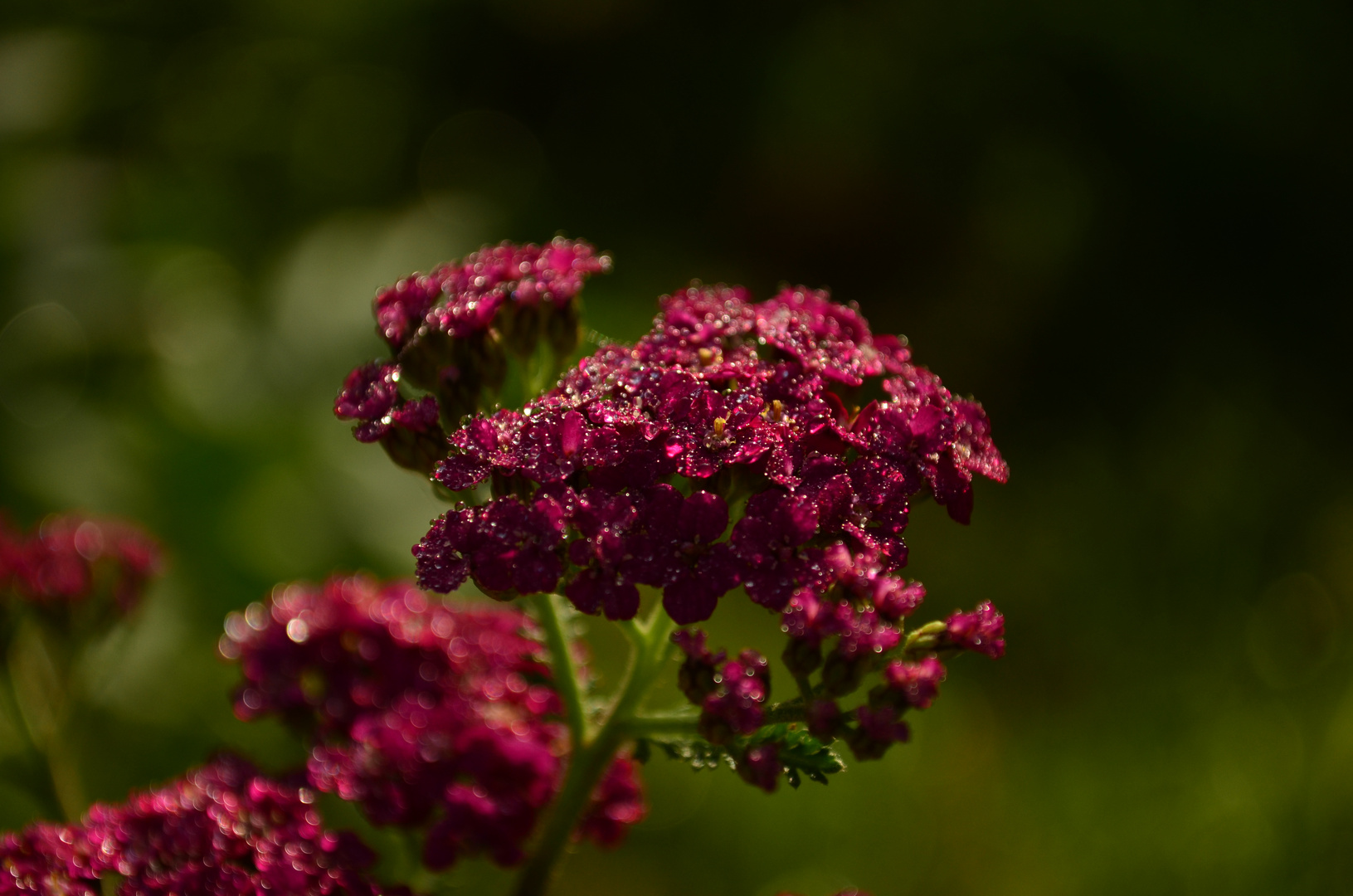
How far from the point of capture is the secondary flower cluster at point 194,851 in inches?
55.5

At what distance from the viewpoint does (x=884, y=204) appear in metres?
8.41

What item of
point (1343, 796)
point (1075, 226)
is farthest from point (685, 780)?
point (1075, 226)

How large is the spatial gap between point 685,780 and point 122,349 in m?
2.81

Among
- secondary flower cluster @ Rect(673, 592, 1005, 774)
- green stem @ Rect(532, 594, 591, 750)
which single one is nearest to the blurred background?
green stem @ Rect(532, 594, 591, 750)

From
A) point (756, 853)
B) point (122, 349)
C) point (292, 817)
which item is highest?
point (122, 349)

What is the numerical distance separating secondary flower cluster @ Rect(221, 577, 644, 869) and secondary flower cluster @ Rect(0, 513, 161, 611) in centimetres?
29

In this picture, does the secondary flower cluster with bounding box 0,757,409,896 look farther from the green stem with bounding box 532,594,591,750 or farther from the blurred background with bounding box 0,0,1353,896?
the blurred background with bounding box 0,0,1353,896

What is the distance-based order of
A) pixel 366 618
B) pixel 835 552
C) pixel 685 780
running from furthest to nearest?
1. pixel 685 780
2. pixel 366 618
3. pixel 835 552

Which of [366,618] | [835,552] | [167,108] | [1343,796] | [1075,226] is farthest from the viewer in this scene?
[1075,226]

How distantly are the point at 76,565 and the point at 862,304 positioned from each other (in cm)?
621

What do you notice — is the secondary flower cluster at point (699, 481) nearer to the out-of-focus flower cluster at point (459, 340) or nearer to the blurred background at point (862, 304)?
the out-of-focus flower cluster at point (459, 340)

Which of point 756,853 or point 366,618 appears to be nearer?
point 366,618

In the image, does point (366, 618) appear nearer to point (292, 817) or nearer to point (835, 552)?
point (292, 817)

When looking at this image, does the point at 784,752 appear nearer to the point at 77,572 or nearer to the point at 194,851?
the point at 194,851
